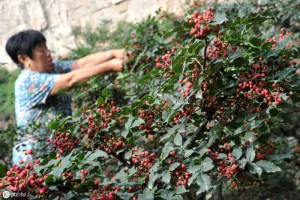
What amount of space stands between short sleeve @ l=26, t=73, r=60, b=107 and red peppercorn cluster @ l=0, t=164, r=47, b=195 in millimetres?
1731

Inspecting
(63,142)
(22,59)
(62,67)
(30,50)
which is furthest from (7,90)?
(63,142)

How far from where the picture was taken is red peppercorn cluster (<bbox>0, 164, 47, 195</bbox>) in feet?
3.78

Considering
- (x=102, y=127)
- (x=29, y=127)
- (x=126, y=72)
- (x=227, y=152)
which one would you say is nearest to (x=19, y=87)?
(x=29, y=127)

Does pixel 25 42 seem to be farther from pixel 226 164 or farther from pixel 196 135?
pixel 226 164

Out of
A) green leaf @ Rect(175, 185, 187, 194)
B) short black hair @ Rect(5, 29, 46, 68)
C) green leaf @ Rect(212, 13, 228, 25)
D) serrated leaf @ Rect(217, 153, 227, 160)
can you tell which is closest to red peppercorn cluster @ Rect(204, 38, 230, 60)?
green leaf @ Rect(212, 13, 228, 25)

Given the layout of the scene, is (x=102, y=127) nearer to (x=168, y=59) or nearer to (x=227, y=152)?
(x=168, y=59)

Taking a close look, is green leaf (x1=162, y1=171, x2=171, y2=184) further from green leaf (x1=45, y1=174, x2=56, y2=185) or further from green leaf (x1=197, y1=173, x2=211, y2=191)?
green leaf (x1=45, y1=174, x2=56, y2=185)

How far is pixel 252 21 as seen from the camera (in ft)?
4.69

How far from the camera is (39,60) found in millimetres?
Answer: 3037

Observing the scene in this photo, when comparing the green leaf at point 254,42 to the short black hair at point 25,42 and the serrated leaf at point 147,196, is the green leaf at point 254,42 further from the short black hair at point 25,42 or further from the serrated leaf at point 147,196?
the short black hair at point 25,42

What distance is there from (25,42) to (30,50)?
2.7 inches

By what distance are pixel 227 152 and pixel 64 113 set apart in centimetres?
168

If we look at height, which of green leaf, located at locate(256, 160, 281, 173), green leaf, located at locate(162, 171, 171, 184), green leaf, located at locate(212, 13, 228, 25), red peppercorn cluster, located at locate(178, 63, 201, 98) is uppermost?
green leaf, located at locate(212, 13, 228, 25)

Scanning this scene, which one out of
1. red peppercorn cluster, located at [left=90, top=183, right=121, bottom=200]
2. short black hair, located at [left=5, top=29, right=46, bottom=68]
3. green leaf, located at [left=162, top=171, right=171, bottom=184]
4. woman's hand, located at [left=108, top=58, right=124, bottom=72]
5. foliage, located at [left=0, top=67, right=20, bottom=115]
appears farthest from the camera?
foliage, located at [left=0, top=67, right=20, bottom=115]
